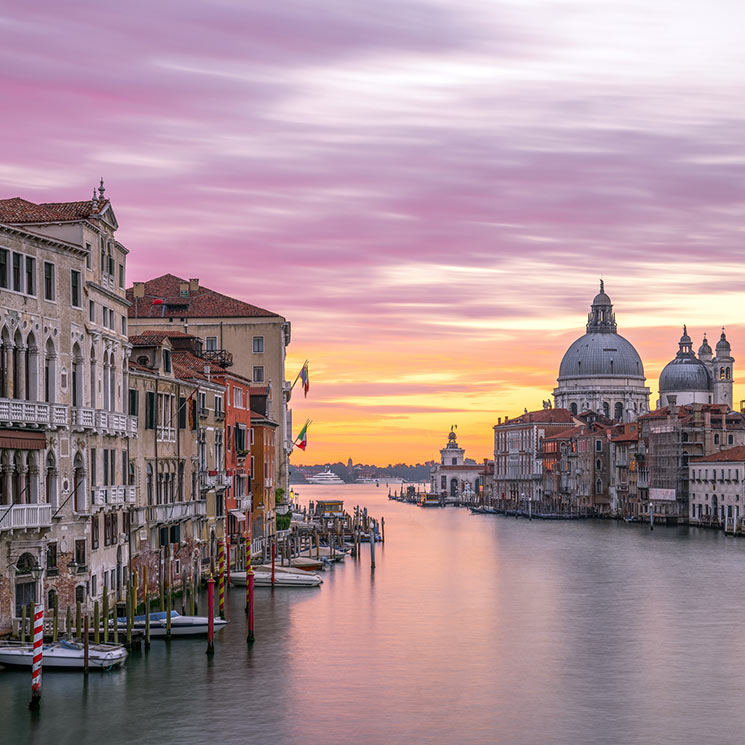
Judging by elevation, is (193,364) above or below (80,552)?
above

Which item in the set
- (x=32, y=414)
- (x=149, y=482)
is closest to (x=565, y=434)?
(x=149, y=482)

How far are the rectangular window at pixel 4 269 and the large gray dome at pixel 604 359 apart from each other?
170m

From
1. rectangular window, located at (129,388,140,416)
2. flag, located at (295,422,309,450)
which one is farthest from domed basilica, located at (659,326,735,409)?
rectangular window, located at (129,388,140,416)

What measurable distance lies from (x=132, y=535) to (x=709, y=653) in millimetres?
16296

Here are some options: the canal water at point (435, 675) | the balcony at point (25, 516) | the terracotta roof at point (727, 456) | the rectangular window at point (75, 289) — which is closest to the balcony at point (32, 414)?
the balcony at point (25, 516)

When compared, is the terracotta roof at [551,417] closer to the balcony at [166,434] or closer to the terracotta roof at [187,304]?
the terracotta roof at [187,304]

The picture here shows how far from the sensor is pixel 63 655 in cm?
3034

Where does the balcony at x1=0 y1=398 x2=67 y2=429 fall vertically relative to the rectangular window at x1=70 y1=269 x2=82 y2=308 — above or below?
below

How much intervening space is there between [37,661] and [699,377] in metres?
163

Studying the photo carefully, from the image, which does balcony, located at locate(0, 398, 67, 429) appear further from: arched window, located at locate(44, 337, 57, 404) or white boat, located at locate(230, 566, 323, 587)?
white boat, located at locate(230, 566, 323, 587)

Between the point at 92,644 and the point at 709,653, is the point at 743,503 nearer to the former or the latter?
the point at 709,653

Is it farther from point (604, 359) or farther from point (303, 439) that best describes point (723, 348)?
point (303, 439)

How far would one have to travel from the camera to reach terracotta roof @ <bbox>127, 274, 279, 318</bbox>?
73.8 metres

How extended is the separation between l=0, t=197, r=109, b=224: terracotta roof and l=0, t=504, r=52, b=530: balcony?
6.99 m
